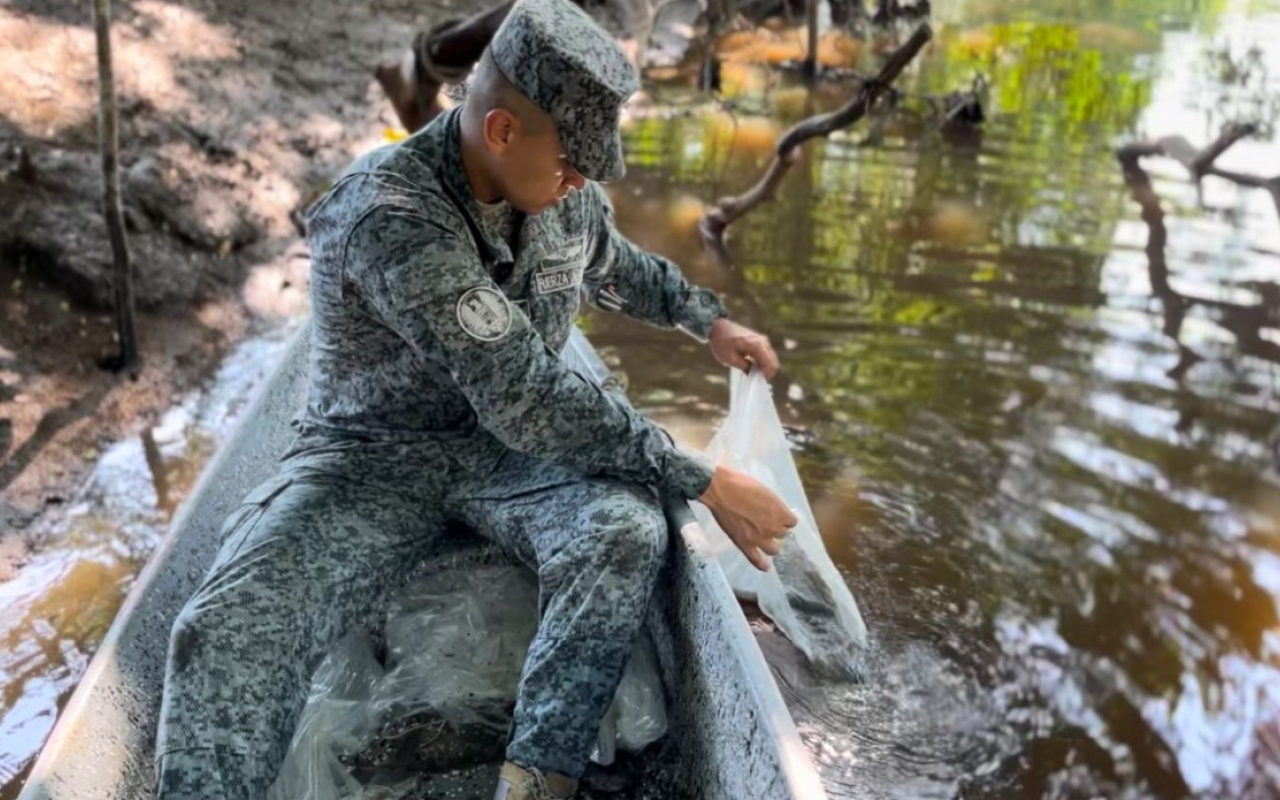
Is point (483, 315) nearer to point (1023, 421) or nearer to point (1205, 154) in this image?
point (1023, 421)

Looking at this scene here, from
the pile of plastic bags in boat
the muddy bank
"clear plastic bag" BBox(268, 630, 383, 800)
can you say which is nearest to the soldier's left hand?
the pile of plastic bags in boat

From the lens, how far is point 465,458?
240 centimetres

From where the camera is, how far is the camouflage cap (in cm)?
193

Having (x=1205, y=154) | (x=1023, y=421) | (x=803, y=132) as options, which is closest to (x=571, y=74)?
(x=1023, y=421)

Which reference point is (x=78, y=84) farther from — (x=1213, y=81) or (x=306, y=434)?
(x=1213, y=81)

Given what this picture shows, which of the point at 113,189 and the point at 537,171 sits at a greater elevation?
the point at 537,171

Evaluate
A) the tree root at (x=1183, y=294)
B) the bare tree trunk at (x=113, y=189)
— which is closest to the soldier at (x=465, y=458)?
the bare tree trunk at (x=113, y=189)

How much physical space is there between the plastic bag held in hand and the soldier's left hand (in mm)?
30

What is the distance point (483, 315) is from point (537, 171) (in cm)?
28

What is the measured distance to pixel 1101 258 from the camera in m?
6.24

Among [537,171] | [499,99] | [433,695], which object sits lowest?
[433,695]

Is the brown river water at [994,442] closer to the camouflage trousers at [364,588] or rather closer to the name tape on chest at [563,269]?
the camouflage trousers at [364,588]

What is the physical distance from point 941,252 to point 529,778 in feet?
16.1

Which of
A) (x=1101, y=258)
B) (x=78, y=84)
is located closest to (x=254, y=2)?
(x=78, y=84)
